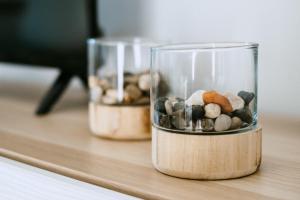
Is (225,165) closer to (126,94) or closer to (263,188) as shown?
(263,188)

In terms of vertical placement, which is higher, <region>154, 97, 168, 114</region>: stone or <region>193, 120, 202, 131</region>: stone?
<region>154, 97, 168, 114</region>: stone

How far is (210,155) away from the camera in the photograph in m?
0.60

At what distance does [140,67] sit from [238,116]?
1.07ft

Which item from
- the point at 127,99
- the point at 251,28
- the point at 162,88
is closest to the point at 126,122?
the point at 127,99

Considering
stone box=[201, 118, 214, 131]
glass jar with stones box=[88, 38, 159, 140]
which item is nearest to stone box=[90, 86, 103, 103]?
glass jar with stones box=[88, 38, 159, 140]

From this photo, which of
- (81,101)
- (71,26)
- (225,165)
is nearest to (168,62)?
(225,165)

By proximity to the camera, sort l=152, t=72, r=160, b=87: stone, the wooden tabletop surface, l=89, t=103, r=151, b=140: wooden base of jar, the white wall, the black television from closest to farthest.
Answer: the wooden tabletop surface, l=152, t=72, r=160, b=87: stone, l=89, t=103, r=151, b=140: wooden base of jar, the white wall, the black television

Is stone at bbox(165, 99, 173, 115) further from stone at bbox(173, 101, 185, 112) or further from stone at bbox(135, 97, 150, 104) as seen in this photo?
stone at bbox(135, 97, 150, 104)

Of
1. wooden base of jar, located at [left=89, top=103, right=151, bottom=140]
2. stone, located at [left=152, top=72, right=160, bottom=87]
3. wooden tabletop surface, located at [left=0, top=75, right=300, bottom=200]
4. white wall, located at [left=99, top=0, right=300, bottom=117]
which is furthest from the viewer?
white wall, located at [left=99, top=0, right=300, bottom=117]

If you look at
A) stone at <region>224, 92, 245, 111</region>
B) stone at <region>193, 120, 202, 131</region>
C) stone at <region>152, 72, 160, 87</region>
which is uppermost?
stone at <region>152, 72, 160, 87</region>

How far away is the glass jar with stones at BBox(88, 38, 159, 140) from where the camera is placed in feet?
2.72

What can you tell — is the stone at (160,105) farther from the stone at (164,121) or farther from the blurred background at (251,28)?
the blurred background at (251,28)

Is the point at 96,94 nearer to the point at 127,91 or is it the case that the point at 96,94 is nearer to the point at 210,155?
the point at 127,91

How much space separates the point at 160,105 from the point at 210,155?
0.11m
